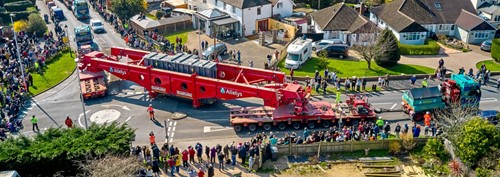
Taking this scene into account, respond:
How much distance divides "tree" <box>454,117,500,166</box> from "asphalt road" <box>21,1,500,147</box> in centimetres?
762

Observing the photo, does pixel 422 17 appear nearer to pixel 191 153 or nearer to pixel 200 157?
pixel 200 157

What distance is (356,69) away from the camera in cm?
4816

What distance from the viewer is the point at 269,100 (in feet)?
117

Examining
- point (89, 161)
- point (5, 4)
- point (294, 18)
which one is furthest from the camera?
point (5, 4)

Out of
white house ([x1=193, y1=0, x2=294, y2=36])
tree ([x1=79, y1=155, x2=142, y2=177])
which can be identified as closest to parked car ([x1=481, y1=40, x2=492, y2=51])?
white house ([x1=193, y1=0, x2=294, y2=36])

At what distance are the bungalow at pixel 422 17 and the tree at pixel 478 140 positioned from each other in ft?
90.0

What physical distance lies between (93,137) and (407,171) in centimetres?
1833

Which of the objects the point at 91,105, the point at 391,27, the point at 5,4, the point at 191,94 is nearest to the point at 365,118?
the point at 191,94

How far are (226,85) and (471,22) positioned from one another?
32.7 meters

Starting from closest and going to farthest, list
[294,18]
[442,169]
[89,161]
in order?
[89,161] → [442,169] → [294,18]

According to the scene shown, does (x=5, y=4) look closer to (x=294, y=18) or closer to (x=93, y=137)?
(x=294, y=18)

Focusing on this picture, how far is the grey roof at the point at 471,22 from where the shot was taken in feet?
182

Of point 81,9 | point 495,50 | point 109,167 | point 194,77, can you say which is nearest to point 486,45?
point 495,50

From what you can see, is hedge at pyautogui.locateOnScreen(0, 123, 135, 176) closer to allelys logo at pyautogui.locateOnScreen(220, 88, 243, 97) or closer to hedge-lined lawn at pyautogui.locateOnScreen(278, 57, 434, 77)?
allelys logo at pyautogui.locateOnScreen(220, 88, 243, 97)
